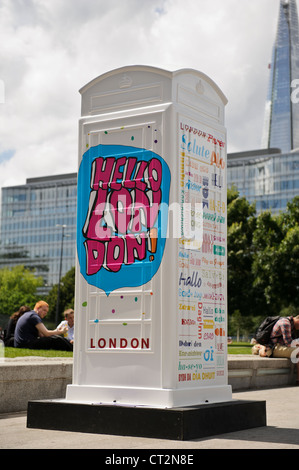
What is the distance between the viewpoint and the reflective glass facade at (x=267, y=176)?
409ft

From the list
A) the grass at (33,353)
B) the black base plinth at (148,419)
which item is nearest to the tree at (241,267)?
the grass at (33,353)

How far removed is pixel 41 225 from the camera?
143m

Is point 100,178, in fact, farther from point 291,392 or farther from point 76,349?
point 291,392

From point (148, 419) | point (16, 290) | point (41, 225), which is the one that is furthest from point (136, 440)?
point (41, 225)

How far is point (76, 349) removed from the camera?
22.3 ft

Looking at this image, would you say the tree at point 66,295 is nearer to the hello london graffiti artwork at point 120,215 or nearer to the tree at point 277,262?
the tree at point 277,262

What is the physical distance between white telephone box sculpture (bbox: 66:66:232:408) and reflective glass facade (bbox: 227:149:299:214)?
384ft

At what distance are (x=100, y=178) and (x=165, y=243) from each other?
1.05 metres

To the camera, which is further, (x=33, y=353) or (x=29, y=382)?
(x=33, y=353)

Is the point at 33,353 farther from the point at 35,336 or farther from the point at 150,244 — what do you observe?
the point at 150,244

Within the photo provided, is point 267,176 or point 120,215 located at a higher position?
point 267,176

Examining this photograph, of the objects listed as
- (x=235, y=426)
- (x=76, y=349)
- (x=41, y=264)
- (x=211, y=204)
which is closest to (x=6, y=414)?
(x=76, y=349)

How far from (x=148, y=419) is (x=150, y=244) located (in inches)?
62.8

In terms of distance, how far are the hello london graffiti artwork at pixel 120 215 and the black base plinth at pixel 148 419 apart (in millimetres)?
1171
